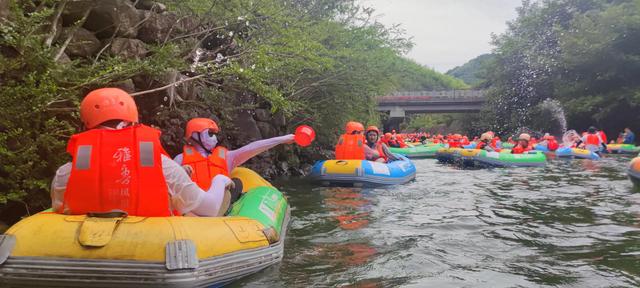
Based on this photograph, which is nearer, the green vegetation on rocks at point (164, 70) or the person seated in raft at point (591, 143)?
the green vegetation on rocks at point (164, 70)

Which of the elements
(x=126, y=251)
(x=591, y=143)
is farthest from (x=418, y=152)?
(x=126, y=251)

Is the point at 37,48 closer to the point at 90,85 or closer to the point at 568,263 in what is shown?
the point at 90,85

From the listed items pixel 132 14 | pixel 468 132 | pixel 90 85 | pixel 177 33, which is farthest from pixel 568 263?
pixel 468 132

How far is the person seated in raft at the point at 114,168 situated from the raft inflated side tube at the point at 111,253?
5.1 inches

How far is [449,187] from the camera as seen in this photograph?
11.2m

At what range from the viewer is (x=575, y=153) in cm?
1978

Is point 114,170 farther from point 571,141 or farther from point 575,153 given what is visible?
point 571,141

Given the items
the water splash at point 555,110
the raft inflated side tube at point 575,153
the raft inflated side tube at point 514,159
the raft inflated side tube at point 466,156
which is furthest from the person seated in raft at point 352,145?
the water splash at point 555,110

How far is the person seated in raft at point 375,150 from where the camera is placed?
12223 millimetres

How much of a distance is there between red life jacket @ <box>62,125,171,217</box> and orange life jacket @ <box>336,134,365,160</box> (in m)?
8.04

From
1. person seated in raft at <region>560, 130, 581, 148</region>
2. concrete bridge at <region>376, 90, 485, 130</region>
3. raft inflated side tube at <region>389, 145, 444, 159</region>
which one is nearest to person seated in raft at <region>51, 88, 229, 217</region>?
raft inflated side tube at <region>389, 145, 444, 159</region>

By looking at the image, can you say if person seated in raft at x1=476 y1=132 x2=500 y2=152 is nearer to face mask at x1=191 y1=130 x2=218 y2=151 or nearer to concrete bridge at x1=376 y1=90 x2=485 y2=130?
face mask at x1=191 y1=130 x2=218 y2=151

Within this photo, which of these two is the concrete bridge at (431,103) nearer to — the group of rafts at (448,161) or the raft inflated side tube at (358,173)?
the group of rafts at (448,161)

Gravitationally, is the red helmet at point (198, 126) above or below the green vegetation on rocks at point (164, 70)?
below
